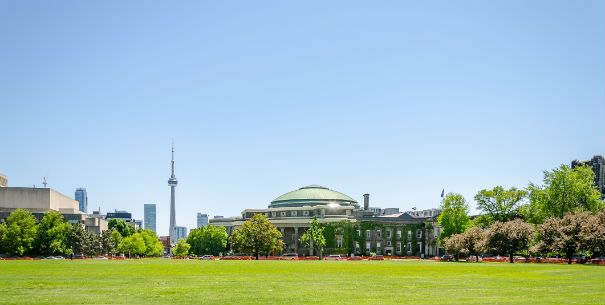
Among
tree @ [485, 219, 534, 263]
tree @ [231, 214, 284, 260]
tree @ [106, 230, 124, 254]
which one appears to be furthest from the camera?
tree @ [106, 230, 124, 254]

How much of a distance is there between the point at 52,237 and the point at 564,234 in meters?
93.7

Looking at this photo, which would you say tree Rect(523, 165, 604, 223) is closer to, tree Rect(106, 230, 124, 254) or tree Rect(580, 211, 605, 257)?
tree Rect(580, 211, 605, 257)

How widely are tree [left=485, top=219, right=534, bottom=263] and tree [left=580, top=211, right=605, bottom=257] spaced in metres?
16.7

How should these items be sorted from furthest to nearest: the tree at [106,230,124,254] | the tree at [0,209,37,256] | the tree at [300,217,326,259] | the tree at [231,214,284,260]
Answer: the tree at [300,217,326,259] < the tree at [106,230,124,254] < the tree at [231,214,284,260] < the tree at [0,209,37,256]

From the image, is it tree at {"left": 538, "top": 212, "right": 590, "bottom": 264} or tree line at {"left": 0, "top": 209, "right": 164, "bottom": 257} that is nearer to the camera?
tree at {"left": 538, "top": 212, "right": 590, "bottom": 264}

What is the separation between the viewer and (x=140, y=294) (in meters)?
31.5

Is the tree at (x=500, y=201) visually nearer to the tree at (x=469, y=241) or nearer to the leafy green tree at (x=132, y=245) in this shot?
the tree at (x=469, y=241)

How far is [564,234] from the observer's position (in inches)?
3519

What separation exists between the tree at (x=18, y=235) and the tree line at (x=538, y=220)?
7731 cm

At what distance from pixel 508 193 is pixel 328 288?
10370 cm

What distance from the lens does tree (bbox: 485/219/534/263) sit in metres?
104

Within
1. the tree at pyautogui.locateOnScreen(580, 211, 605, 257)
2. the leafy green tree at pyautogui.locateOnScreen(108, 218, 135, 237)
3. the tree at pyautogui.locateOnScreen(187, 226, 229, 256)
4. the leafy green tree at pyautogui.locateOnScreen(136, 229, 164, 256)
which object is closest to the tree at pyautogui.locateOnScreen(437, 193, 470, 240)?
the tree at pyautogui.locateOnScreen(580, 211, 605, 257)

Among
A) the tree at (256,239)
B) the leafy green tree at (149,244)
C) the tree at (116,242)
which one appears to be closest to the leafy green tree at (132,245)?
the tree at (116,242)

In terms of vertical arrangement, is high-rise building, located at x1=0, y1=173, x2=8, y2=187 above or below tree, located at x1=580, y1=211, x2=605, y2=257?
above
